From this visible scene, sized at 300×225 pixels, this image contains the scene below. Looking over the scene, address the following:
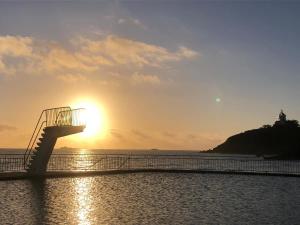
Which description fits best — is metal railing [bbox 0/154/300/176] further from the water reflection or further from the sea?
the sea

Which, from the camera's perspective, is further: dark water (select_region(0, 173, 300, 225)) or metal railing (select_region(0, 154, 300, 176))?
metal railing (select_region(0, 154, 300, 176))

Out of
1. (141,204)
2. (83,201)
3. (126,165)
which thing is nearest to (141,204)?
(141,204)

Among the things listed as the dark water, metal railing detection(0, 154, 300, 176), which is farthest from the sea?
metal railing detection(0, 154, 300, 176)

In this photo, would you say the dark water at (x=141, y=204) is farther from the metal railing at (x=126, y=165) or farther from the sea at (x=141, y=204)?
the metal railing at (x=126, y=165)

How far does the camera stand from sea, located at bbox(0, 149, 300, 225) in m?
18.0

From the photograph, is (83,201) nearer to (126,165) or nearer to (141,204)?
(141,204)

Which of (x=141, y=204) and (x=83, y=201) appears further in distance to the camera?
(x=83, y=201)

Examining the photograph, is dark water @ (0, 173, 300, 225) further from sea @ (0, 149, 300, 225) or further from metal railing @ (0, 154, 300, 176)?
metal railing @ (0, 154, 300, 176)

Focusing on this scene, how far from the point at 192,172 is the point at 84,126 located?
15755 mm

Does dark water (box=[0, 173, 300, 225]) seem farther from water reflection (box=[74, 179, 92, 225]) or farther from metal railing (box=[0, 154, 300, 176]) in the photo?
metal railing (box=[0, 154, 300, 176])

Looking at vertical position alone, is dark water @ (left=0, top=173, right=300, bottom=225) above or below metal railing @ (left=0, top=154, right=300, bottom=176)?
below

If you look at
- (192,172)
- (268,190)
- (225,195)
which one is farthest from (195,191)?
(192,172)

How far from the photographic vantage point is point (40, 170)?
36.8 meters

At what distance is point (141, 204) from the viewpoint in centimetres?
2205
